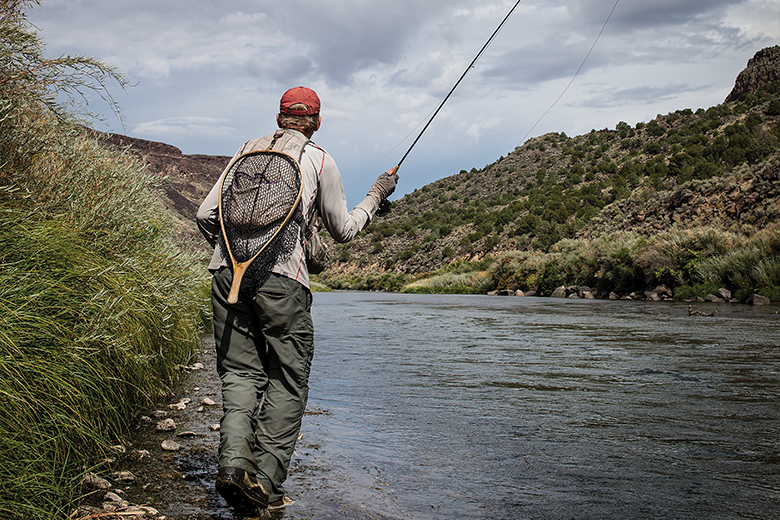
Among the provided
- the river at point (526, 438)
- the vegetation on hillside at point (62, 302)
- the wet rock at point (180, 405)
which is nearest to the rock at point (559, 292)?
the river at point (526, 438)

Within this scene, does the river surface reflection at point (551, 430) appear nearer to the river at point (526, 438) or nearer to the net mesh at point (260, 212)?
the river at point (526, 438)

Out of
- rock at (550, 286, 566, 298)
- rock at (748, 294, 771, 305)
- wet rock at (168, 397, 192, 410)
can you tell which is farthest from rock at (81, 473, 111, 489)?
rock at (550, 286, 566, 298)

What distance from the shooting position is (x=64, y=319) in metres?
3.26

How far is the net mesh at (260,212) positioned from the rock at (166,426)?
5.82 ft

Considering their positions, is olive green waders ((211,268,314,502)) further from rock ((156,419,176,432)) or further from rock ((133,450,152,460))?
rock ((156,419,176,432))

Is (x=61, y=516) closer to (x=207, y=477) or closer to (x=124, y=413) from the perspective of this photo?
(x=207, y=477)

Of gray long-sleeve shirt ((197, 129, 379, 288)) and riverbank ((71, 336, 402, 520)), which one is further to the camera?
gray long-sleeve shirt ((197, 129, 379, 288))

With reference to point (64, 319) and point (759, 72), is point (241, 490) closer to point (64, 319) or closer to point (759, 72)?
point (64, 319)

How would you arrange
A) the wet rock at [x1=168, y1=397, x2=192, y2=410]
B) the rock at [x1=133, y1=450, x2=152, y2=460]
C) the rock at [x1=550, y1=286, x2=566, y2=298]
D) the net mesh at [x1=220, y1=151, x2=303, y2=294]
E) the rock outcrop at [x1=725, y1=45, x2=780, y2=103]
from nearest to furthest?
the net mesh at [x1=220, y1=151, x2=303, y2=294], the rock at [x1=133, y1=450, x2=152, y2=460], the wet rock at [x1=168, y1=397, x2=192, y2=410], the rock at [x1=550, y1=286, x2=566, y2=298], the rock outcrop at [x1=725, y1=45, x2=780, y2=103]

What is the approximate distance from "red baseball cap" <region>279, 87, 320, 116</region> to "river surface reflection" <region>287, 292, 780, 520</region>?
6.62ft

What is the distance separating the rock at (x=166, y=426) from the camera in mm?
3996

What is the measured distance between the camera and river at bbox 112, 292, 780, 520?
2.84 m

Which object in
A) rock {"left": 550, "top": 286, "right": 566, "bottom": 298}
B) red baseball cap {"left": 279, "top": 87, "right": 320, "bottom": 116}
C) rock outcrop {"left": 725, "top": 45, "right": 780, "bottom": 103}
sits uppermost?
rock outcrop {"left": 725, "top": 45, "right": 780, "bottom": 103}

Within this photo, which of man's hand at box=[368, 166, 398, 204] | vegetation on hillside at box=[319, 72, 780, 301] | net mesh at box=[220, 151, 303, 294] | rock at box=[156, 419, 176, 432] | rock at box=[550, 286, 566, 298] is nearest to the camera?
net mesh at box=[220, 151, 303, 294]
